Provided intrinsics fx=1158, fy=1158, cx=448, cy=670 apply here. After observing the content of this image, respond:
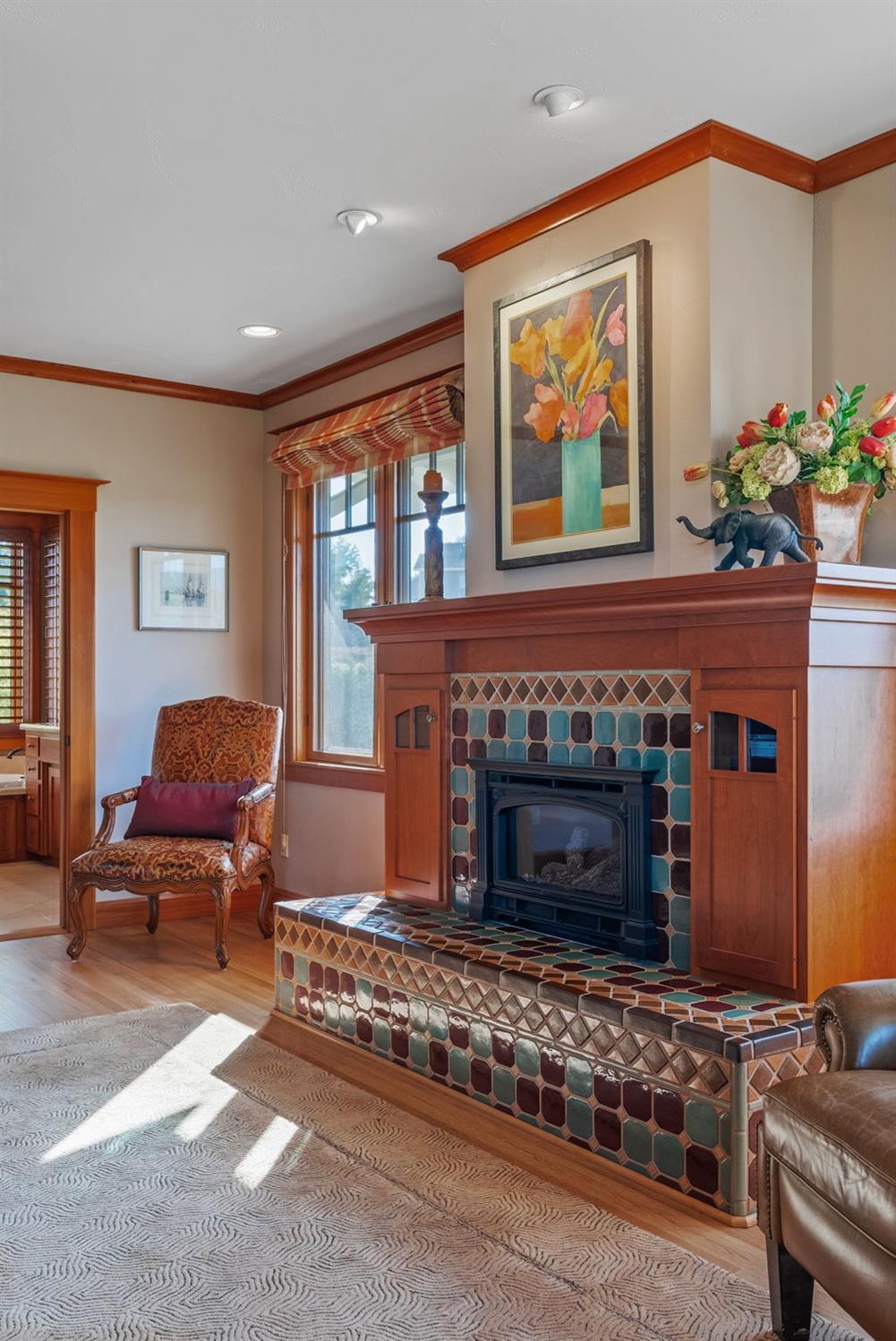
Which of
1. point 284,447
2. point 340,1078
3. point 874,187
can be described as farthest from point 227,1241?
point 284,447

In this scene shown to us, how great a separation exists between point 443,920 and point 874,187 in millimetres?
2497

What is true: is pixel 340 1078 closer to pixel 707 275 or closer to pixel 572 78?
pixel 707 275

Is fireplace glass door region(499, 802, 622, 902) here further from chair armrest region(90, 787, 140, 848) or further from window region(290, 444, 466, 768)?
chair armrest region(90, 787, 140, 848)

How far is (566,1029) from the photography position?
287 centimetres

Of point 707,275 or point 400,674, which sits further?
point 400,674

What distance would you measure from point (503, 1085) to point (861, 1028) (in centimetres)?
129

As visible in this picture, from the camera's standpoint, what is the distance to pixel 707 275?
3.12 metres

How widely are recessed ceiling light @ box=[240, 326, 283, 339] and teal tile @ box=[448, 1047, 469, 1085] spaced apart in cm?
301

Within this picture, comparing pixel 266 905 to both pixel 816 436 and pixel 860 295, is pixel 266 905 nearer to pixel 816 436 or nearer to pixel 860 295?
pixel 816 436

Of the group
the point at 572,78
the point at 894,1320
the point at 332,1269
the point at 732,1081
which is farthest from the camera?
the point at 572,78

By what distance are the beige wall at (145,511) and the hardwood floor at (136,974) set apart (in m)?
0.78

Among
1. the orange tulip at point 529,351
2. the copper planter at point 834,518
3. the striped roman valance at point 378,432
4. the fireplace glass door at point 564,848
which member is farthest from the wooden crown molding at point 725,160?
the fireplace glass door at point 564,848

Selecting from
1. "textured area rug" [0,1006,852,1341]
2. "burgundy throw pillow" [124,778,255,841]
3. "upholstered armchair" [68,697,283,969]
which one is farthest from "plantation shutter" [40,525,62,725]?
"textured area rug" [0,1006,852,1341]

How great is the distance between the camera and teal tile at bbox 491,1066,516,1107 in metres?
3.04
